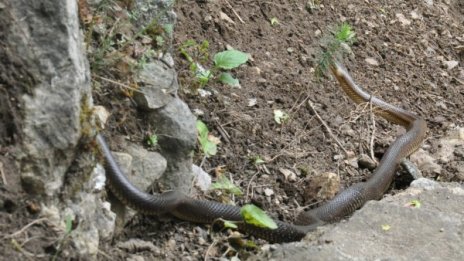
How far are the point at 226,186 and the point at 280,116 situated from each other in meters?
1.07

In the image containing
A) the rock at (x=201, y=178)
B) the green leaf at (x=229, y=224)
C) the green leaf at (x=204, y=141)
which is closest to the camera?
the green leaf at (x=229, y=224)

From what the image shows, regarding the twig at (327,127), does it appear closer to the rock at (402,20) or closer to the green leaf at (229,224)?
the green leaf at (229,224)

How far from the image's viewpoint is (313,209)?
15.5ft

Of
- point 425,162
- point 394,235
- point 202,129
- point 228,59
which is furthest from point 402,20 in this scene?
point 394,235

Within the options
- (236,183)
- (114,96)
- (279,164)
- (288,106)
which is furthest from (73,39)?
(288,106)

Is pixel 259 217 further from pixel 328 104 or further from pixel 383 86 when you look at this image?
A: pixel 383 86

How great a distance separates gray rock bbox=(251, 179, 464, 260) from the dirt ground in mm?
438

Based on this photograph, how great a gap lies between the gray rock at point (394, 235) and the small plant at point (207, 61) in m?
1.36

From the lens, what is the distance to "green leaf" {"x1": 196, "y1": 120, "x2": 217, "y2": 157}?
4.70 meters

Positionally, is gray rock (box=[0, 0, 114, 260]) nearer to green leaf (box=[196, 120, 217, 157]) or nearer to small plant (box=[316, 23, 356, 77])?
green leaf (box=[196, 120, 217, 157])

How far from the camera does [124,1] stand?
447 cm

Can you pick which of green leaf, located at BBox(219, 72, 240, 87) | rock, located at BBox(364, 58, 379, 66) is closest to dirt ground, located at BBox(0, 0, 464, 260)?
rock, located at BBox(364, 58, 379, 66)

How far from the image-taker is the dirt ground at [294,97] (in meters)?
4.17

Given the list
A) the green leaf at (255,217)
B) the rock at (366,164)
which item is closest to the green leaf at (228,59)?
the rock at (366,164)
